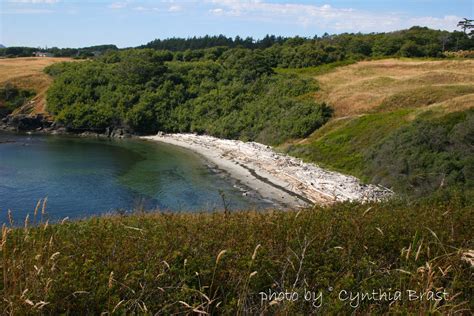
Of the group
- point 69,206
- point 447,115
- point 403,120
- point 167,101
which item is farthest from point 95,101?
point 447,115

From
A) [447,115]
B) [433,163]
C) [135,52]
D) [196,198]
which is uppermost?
[135,52]

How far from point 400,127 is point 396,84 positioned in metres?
23.9

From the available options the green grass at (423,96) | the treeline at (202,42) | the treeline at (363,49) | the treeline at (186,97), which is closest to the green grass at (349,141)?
the green grass at (423,96)

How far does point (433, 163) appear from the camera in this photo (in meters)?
31.2

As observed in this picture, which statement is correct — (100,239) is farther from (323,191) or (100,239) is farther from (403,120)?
(403,120)

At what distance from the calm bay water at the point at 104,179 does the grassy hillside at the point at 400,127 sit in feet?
33.9

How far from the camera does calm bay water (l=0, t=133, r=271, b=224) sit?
1283 inches

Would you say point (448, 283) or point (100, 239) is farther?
point (100, 239)

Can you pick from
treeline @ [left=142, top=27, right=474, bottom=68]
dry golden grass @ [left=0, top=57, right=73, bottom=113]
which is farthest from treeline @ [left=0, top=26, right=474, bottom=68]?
dry golden grass @ [left=0, top=57, right=73, bottom=113]

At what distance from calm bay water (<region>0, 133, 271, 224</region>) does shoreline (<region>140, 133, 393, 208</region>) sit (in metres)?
1.94

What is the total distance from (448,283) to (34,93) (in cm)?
8555

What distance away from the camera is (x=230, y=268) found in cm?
469

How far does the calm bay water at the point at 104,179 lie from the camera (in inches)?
1283

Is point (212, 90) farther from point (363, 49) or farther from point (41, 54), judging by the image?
point (41, 54)
